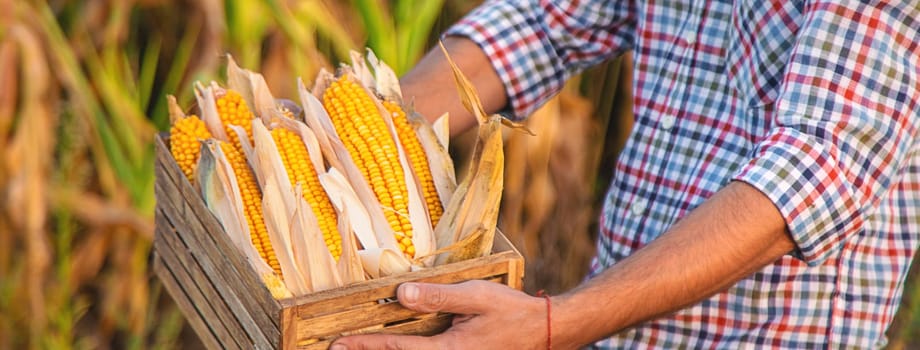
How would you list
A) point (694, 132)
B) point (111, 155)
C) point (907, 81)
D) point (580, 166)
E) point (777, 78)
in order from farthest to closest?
point (580, 166)
point (111, 155)
point (694, 132)
point (777, 78)
point (907, 81)

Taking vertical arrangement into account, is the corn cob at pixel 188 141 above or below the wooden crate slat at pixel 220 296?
above

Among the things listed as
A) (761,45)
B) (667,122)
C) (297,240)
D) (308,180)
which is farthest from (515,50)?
(297,240)

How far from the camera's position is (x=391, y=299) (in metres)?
1.13

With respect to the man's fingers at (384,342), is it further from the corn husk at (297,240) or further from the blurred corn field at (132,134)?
the blurred corn field at (132,134)

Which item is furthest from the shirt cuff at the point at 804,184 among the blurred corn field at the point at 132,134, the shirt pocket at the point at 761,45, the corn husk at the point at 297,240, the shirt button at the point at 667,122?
the blurred corn field at the point at 132,134

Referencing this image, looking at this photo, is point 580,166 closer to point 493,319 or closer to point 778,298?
point 778,298

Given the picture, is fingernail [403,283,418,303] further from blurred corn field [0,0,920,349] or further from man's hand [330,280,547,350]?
blurred corn field [0,0,920,349]

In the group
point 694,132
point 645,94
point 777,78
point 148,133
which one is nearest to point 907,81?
point 777,78

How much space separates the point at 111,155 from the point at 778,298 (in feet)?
5.20

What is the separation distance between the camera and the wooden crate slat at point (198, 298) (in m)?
1.26

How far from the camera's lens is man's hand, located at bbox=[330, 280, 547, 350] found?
110 cm

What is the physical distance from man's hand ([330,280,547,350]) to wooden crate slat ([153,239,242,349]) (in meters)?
0.21

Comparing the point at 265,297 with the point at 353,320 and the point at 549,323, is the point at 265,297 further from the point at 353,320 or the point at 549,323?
the point at 549,323

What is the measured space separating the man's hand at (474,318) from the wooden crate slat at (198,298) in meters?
0.21
